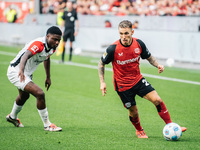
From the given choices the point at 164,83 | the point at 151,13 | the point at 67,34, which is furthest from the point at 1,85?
the point at 151,13

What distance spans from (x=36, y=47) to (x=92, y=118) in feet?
7.31

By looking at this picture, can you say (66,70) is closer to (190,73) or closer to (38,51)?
(190,73)

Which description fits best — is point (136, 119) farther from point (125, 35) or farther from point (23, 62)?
point (23, 62)

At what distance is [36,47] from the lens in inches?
267

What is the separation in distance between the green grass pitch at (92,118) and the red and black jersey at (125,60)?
0.95 metres

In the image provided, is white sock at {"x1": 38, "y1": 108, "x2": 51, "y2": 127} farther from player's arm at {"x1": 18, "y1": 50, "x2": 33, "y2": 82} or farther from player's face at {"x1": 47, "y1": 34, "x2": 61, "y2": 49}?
player's face at {"x1": 47, "y1": 34, "x2": 61, "y2": 49}

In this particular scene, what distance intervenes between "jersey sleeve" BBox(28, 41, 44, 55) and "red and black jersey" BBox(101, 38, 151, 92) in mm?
1086

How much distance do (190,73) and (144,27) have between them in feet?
16.4

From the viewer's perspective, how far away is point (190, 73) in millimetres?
14953

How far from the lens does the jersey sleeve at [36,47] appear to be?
676 centimetres

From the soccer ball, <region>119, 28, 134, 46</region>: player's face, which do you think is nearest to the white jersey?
<region>119, 28, 134, 46</region>: player's face

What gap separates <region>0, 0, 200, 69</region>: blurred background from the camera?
1722 cm

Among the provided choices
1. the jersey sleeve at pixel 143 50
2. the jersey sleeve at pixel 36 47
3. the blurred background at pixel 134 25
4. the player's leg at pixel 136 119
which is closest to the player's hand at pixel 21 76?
the jersey sleeve at pixel 36 47

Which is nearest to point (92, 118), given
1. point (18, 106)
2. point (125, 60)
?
point (18, 106)
